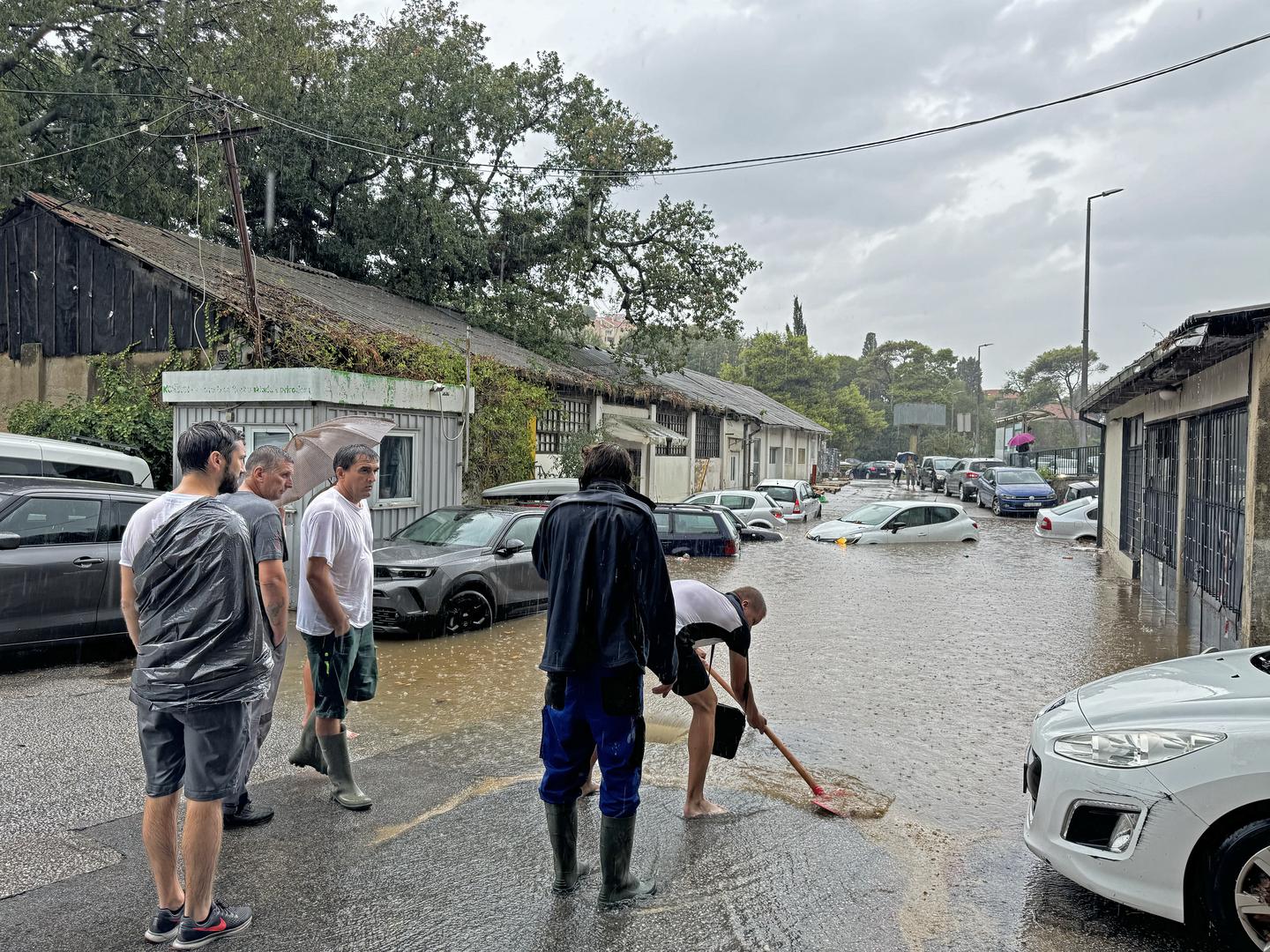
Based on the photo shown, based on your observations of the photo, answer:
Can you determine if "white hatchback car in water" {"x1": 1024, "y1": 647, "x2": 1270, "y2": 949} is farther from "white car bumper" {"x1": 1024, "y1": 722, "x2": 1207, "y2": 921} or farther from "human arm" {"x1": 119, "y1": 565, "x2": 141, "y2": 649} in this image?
"human arm" {"x1": 119, "y1": 565, "x2": 141, "y2": 649}

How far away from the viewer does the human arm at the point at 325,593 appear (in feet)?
14.4

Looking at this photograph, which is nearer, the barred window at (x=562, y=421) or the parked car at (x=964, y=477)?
the barred window at (x=562, y=421)

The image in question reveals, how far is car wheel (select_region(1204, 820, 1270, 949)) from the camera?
3178 millimetres

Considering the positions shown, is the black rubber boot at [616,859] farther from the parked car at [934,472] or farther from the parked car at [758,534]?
the parked car at [934,472]

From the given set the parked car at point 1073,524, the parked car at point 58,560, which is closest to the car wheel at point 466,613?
the parked car at point 58,560

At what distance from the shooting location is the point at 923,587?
14633 millimetres

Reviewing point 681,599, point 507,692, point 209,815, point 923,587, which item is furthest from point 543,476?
Answer: point 209,815

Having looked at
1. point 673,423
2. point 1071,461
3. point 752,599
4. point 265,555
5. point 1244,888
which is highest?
point 673,423

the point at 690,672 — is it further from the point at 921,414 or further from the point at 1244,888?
the point at 921,414

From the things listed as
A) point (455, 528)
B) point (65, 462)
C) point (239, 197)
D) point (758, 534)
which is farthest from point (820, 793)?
point (758, 534)

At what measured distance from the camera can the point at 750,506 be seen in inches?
896

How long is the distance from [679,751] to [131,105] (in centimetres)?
1942

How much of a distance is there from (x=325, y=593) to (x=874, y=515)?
18.3 meters

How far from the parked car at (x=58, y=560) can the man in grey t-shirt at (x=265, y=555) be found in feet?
12.1
